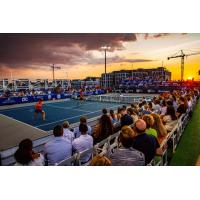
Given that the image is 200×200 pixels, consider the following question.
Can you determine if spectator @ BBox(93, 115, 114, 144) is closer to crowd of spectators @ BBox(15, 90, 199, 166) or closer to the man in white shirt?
crowd of spectators @ BBox(15, 90, 199, 166)

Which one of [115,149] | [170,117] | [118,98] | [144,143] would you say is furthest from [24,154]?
[118,98]

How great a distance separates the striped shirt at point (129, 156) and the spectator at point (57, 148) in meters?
0.88

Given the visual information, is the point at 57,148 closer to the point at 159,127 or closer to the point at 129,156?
the point at 129,156

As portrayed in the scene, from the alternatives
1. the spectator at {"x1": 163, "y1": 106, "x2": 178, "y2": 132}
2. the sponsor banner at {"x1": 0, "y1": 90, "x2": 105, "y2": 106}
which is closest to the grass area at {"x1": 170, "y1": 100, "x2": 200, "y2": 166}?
the spectator at {"x1": 163, "y1": 106, "x2": 178, "y2": 132}

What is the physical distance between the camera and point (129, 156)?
8.49 feet

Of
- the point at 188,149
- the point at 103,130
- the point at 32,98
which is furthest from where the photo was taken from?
the point at 32,98

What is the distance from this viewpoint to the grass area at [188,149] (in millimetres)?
4004

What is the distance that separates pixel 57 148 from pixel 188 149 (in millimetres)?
2988

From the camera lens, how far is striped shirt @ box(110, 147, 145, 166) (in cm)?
257

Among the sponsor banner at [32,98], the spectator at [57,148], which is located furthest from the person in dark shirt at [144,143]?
the sponsor banner at [32,98]

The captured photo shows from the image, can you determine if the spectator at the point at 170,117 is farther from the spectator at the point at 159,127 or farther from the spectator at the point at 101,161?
the spectator at the point at 101,161

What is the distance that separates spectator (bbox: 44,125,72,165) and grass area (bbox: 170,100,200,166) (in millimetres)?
2084
